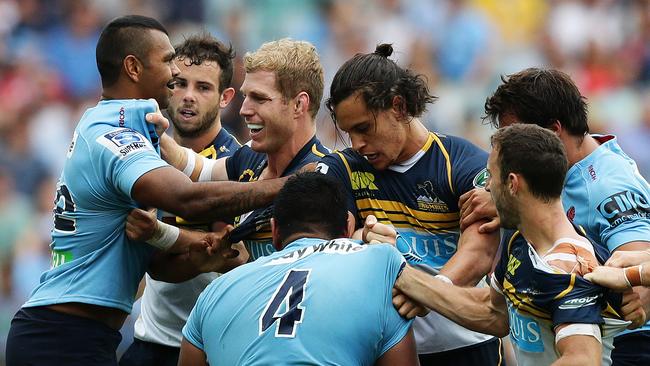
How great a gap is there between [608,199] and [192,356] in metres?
2.41

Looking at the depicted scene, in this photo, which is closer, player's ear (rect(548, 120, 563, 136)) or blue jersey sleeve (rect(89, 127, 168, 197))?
blue jersey sleeve (rect(89, 127, 168, 197))

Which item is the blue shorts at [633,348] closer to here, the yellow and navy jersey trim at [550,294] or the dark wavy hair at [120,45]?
the yellow and navy jersey trim at [550,294]

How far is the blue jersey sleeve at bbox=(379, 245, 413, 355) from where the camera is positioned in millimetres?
5410

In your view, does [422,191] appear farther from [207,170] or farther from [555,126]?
[207,170]

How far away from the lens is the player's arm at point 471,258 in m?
5.91

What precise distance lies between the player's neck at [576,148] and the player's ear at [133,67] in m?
2.50

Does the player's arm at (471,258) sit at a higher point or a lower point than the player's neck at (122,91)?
lower

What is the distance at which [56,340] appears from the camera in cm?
635


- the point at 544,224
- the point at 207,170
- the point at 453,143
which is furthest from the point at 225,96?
the point at 544,224

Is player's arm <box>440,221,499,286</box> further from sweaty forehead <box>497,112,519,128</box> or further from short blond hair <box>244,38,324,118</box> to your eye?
short blond hair <box>244,38,324,118</box>

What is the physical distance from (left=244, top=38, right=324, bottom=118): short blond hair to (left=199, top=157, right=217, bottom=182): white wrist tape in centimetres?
76

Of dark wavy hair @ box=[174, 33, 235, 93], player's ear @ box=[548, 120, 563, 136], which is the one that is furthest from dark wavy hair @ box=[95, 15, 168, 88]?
player's ear @ box=[548, 120, 563, 136]

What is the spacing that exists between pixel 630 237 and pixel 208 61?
137 inches

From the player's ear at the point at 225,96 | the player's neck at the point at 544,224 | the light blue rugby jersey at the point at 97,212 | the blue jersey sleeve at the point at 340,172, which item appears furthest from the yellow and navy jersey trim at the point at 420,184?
the player's ear at the point at 225,96
